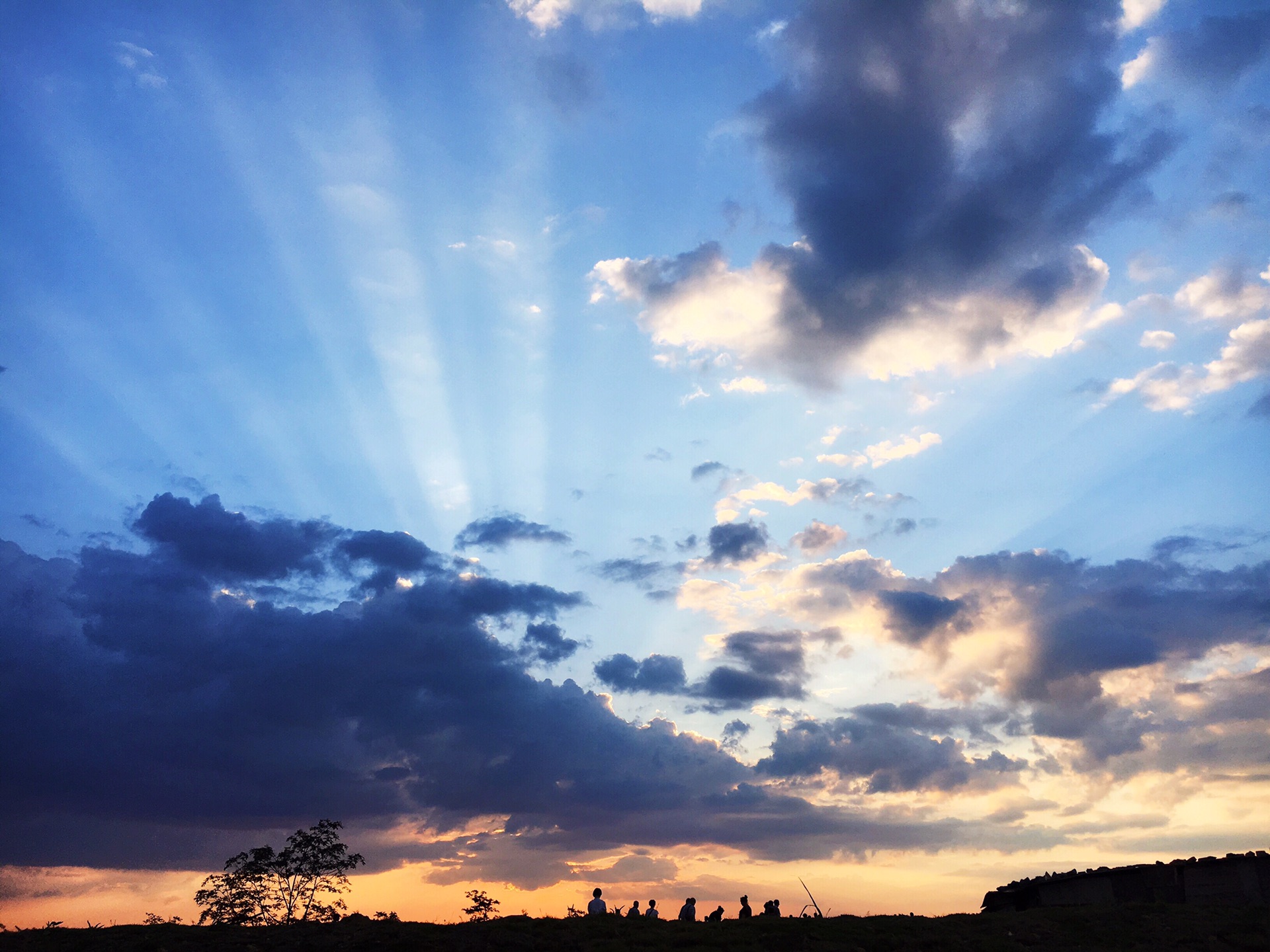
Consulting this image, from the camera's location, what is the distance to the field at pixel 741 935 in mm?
34406

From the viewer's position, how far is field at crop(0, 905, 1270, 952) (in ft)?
113

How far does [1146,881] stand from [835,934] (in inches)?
800

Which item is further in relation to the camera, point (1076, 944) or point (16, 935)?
point (16, 935)

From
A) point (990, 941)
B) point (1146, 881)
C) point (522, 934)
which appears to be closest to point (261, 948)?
point (522, 934)

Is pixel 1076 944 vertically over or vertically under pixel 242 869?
under

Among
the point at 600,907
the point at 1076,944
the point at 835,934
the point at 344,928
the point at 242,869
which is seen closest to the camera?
the point at 1076,944

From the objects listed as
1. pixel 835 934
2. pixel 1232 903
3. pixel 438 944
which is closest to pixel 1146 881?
pixel 1232 903

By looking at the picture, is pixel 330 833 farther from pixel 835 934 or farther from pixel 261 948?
pixel 835 934

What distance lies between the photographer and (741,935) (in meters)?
36.4

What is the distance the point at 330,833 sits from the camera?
69.9 m

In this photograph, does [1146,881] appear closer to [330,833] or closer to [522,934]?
[522,934]

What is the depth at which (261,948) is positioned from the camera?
116ft

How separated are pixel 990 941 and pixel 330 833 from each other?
2132 inches

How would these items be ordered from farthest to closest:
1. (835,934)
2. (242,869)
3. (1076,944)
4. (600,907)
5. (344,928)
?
(242,869), (600,907), (344,928), (835,934), (1076,944)
